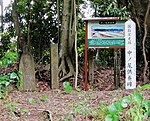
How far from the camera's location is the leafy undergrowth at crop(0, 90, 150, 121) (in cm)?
425

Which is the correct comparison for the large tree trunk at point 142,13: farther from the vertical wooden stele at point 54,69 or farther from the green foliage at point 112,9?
the vertical wooden stele at point 54,69

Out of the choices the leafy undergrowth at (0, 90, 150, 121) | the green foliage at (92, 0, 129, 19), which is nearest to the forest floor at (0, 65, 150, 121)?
the leafy undergrowth at (0, 90, 150, 121)

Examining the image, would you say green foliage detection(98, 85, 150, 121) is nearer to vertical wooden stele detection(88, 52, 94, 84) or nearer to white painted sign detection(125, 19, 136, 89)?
white painted sign detection(125, 19, 136, 89)

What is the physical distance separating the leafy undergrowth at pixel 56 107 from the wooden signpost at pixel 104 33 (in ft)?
4.82

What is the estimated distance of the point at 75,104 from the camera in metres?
4.86

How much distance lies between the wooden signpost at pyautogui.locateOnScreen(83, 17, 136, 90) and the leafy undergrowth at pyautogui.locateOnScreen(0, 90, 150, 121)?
147cm

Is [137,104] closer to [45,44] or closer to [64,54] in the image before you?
[64,54]

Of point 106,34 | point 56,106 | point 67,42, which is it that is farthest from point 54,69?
point 56,106

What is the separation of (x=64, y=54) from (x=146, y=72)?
193cm

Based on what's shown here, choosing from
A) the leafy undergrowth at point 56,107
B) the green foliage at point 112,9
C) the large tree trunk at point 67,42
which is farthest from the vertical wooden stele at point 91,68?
the leafy undergrowth at point 56,107

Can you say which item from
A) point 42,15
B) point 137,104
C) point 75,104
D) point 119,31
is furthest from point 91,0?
point 137,104

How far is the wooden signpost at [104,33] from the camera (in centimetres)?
684

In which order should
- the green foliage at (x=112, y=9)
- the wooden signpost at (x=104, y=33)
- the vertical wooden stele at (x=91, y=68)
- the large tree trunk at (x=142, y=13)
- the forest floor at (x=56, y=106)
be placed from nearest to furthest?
the forest floor at (x=56, y=106), the wooden signpost at (x=104, y=33), the green foliage at (x=112, y=9), the large tree trunk at (x=142, y=13), the vertical wooden stele at (x=91, y=68)

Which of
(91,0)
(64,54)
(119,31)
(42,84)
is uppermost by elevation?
(91,0)
